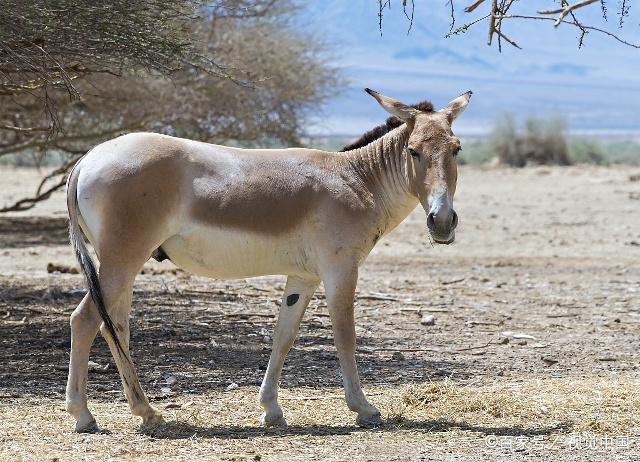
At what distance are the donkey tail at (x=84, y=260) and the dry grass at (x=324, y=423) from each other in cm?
64

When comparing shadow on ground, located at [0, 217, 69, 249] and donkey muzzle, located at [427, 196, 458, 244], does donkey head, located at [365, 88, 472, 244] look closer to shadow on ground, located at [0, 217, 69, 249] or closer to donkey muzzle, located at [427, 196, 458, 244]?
donkey muzzle, located at [427, 196, 458, 244]

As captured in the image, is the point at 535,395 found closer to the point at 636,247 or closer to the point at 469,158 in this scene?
the point at 636,247

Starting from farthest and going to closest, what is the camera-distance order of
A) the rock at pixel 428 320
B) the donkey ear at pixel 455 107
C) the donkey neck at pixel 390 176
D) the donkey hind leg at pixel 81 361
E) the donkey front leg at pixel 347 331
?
the rock at pixel 428 320 → the donkey neck at pixel 390 176 → the donkey ear at pixel 455 107 → the donkey front leg at pixel 347 331 → the donkey hind leg at pixel 81 361

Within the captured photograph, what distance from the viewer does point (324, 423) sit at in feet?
23.6

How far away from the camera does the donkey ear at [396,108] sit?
23.6 ft

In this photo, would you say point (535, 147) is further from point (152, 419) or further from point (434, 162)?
point (152, 419)

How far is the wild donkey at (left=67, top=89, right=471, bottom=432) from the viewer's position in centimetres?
676

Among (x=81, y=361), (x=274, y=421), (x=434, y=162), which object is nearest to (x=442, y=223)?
(x=434, y=162)

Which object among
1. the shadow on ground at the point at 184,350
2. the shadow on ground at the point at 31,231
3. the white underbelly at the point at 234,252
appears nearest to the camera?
the white underbelly at the point at 234,252

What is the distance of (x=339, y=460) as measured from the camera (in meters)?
6.26

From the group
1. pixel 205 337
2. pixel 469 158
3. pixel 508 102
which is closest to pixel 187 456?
pixel 205 337

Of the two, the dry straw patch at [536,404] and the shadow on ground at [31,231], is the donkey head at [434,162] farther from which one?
the shadow on ground at [31,231]

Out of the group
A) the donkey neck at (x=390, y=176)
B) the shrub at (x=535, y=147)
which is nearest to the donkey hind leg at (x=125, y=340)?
the donkey neck at (x=390, y=176)

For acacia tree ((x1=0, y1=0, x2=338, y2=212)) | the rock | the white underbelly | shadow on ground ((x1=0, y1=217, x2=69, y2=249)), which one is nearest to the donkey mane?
the white underbelly
